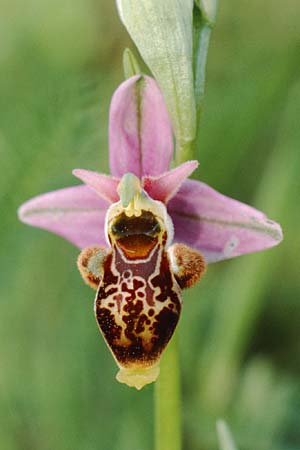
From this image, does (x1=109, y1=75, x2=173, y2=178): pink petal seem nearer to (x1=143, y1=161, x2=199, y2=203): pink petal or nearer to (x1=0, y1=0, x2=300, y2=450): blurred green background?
(x1=143, y1=161, x2=199, y2=203): pink petal

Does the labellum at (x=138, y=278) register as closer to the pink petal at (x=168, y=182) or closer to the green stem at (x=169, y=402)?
the pink petal at (x=168, y=182)

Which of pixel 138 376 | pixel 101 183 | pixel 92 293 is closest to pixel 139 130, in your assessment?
pixel 101 183

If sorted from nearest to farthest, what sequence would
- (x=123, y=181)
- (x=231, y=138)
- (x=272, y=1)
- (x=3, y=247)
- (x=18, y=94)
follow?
(x=123, y=181), (x=3, y=247), (x=18, y=94), (x=231, y=138), (x=272, y=1)

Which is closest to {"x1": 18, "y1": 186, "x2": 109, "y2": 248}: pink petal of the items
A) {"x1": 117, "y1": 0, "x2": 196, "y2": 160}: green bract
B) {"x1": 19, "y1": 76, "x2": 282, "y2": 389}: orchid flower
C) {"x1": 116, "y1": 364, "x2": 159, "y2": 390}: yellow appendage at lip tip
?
{"x1": 19, "y1": 76, "x2": 282, "y2": 389}: orchid flower

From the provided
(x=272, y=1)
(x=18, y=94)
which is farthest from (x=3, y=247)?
(x=272, y=1)

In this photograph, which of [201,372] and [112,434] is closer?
[112,434]

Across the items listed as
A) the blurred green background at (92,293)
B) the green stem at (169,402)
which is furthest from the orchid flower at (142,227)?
the blurred green background at (92,293)

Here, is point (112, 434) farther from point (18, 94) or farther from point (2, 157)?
point (18, 94)

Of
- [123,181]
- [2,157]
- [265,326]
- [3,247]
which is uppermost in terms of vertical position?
[123,181]
